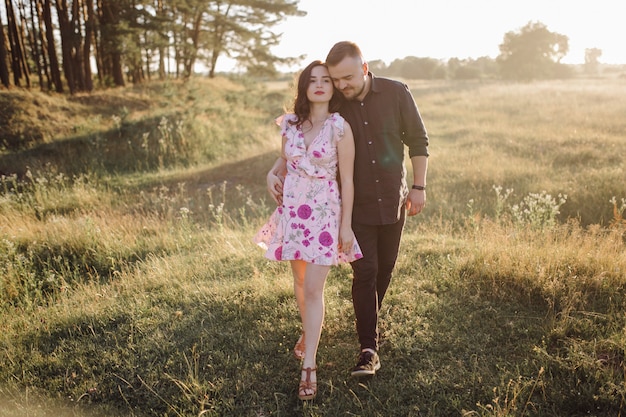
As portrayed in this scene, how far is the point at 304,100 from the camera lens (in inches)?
121

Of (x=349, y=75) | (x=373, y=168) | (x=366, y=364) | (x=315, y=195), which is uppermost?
(x=349, y=75)

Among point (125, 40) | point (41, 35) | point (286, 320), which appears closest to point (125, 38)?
point (125, 40)

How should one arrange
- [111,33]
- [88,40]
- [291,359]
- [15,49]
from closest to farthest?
1. [291,359]
2. [88,40]
3. [111,33]
4. [15,49]

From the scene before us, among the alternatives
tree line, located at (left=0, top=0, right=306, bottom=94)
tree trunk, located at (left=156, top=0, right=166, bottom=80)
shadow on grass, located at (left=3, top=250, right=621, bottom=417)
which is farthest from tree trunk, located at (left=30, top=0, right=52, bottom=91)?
shadow on grass, located at (left=3, top=250, right=621, bottom=417)

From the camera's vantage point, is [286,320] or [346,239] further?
[286,320]

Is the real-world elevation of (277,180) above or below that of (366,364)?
above

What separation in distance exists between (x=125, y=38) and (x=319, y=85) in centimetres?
1695

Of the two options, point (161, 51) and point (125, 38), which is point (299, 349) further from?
point (161, 51)

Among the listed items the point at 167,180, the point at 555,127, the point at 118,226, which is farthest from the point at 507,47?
the point at 118,226

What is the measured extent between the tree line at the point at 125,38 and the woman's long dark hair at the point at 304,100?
15904mm

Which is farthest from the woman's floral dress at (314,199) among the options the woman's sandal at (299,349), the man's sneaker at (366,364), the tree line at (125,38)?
the tree line at (125,38)

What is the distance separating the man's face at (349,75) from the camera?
2955 millimetres

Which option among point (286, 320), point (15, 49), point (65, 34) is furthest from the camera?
point (15, 49)

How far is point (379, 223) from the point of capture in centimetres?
316
